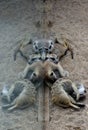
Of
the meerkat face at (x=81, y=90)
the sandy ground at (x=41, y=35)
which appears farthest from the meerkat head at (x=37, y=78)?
the meerkat face at (x=81, y=90)

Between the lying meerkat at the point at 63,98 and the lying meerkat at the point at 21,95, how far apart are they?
217 mm

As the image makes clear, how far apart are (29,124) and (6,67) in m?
1.12

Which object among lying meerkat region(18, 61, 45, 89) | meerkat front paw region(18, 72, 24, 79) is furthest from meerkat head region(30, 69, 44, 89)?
meerkat front paw region(18, 72, 24, 79)

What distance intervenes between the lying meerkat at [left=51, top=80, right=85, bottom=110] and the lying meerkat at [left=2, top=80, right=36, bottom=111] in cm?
A: 22

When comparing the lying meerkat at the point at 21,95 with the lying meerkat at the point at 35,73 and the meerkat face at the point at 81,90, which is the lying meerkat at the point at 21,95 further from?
the meerkat face at the point at 81,90

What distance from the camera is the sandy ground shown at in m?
6.66

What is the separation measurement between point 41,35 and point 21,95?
143 cm

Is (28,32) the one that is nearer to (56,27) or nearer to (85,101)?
(56,27)

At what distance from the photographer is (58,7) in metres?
8.80

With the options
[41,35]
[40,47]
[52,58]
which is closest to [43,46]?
[40,47]

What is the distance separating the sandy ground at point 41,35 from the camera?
21.9 feet

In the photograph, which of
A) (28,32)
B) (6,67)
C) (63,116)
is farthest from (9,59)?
(63,116)

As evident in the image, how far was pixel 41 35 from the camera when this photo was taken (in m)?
8.13

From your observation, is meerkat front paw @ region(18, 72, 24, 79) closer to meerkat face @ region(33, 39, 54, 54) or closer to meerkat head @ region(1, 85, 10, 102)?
meerkat head @ region(1, 85, 10, 102)
